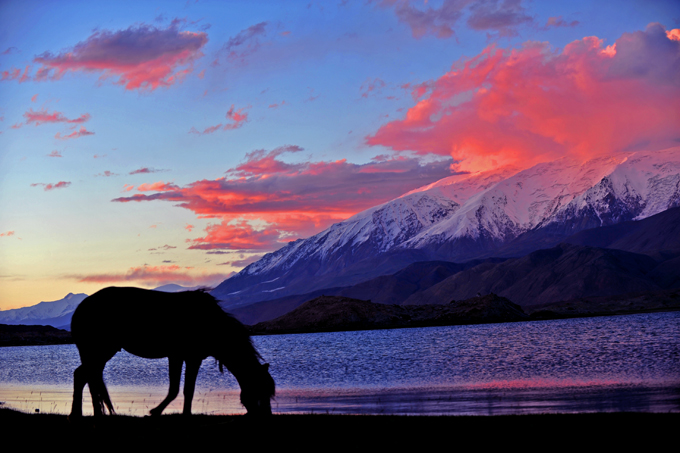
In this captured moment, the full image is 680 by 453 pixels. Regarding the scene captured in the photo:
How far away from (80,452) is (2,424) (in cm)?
668

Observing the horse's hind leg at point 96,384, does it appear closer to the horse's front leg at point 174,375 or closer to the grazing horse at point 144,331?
the grazing horse at point 144,331

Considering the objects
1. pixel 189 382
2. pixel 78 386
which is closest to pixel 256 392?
pixel 189 382

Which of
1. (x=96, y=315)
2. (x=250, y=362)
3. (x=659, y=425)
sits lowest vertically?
(x=659, y=425)

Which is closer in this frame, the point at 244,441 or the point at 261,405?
the point at 244,441

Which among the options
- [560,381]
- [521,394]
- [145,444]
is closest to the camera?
[145,444]

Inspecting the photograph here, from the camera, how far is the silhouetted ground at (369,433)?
14.3m

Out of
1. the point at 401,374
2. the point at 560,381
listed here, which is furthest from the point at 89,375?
the point at 401,374

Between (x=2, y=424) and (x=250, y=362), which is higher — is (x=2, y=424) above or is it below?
below

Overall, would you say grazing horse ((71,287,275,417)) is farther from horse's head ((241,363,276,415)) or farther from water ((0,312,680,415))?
water ((0,312,680,415))

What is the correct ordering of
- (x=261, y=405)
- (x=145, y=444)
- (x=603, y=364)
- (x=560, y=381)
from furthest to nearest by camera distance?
(x=603, y=364), (x=560, y=381), (x=261, y=405), (x=145, y=444)

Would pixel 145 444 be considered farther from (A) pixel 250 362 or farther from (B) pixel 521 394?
(B) pixel 521 394

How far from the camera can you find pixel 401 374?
51.5 metres

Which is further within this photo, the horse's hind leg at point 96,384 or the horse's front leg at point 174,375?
the horse's hind leg at point 96,384

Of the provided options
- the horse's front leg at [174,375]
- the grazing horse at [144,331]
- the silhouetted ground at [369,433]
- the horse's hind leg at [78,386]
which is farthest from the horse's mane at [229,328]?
the horse's hind leg at [78,386]
